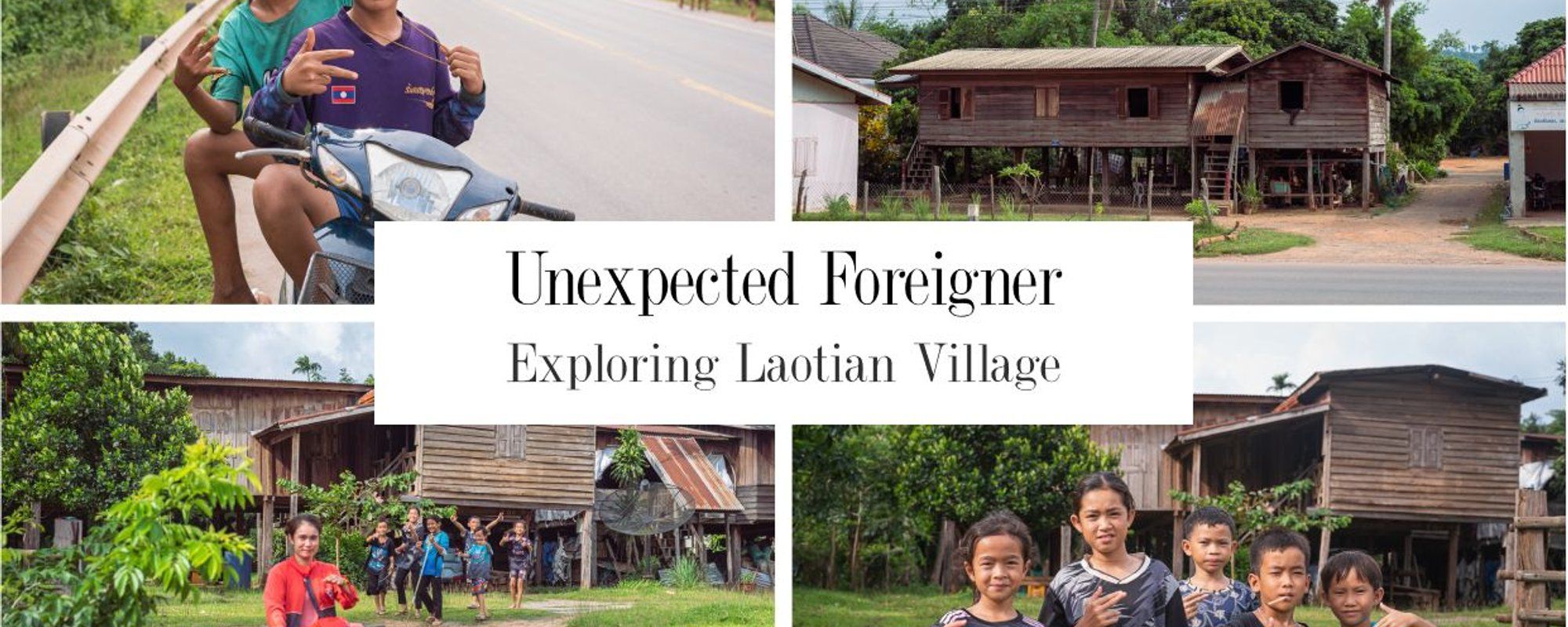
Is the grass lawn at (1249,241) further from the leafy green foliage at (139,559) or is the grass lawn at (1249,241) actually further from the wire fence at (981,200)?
the leafy green foliage at (139,559)

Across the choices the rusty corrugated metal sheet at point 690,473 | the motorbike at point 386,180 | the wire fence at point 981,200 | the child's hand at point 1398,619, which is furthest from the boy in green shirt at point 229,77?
the child's hand at point 1398,619

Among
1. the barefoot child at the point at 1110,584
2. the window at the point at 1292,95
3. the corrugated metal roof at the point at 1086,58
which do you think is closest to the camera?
the barefoot child at the point at 1110,584

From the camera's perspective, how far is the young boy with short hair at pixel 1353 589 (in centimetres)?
618

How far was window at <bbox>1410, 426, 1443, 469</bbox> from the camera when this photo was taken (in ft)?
22.4

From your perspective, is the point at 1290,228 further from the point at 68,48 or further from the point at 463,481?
the point at 68,48

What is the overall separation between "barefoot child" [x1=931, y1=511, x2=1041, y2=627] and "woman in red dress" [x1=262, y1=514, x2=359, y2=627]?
2.29 meters

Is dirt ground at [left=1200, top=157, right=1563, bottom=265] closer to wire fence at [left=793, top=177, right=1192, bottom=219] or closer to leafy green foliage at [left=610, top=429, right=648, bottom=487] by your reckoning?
wire fence at [left=793, top=177, right=1192, bottom=219]

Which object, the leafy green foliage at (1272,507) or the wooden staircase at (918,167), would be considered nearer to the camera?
the leafy green foliage at (1272,507)

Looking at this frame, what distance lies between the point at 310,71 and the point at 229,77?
420mm

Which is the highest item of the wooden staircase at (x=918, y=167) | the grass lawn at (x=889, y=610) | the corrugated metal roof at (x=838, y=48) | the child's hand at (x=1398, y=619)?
the corrugated metal roof at (x=838, y=48)

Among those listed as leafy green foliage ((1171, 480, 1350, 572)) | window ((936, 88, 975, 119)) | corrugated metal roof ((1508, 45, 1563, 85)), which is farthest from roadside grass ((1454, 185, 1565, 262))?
window ((936, 88, 975, 119))

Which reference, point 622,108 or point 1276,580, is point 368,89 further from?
point 1276,580

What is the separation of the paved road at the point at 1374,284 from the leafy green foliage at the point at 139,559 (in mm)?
3796

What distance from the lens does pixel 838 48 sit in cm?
746
